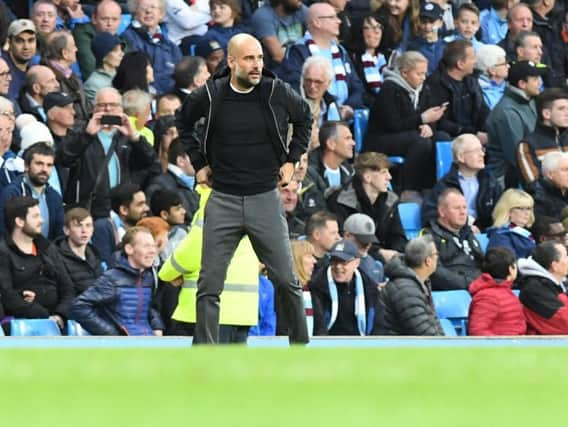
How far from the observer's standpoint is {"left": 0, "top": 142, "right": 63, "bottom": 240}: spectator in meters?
15.4

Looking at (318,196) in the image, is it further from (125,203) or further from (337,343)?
(337,343)

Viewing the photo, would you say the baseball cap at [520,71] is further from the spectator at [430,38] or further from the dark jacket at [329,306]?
the dark jacket at [329,306]

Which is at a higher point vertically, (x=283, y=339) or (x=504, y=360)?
(x=504, y=360)

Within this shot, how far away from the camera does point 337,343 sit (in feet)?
45.2

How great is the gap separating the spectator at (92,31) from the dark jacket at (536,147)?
13.5 feet

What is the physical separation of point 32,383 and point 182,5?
13.9 metres

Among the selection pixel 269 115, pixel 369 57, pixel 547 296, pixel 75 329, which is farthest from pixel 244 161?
pixel 369 57

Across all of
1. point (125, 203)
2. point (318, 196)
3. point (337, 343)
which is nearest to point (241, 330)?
point (337, 343)

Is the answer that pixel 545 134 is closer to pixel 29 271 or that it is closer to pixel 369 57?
pixel 369 57

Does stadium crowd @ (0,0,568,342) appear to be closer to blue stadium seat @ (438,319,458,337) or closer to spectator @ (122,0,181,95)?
spectator @ (122,0,181,95)

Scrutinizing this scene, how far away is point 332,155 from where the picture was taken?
1778 cm

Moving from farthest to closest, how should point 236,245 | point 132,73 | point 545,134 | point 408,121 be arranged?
point 408,121 → point 545,134 → point 132,73 → point 236,245

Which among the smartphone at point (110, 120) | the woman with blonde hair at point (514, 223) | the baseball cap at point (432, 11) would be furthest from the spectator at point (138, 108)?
the baseball cap at point (432, 11)

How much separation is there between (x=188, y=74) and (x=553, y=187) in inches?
142
